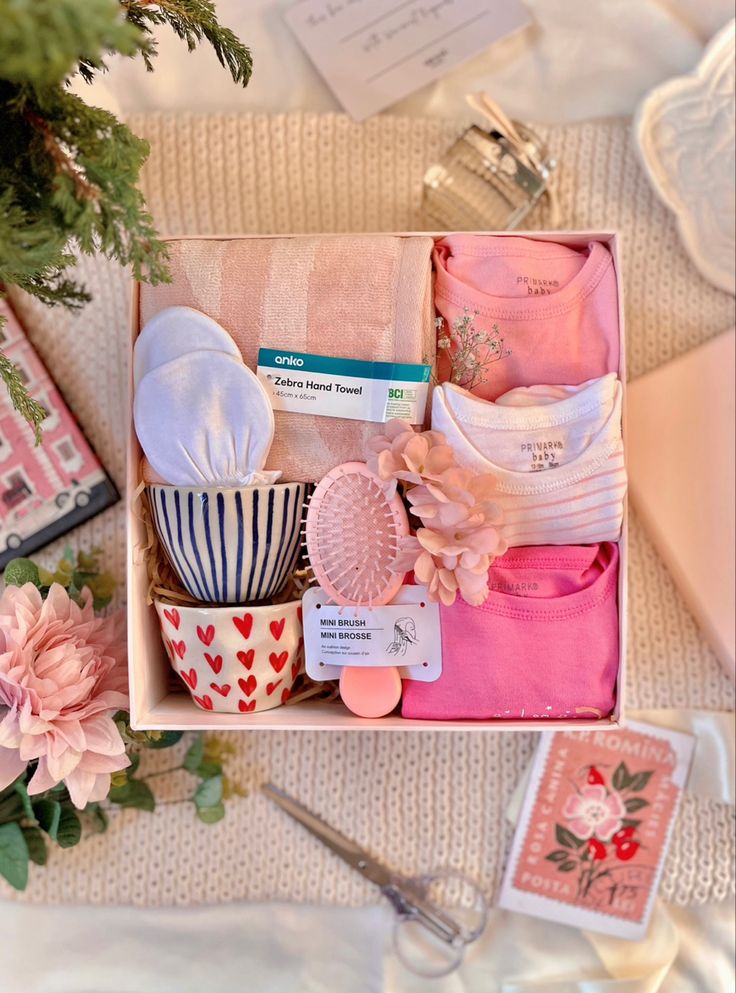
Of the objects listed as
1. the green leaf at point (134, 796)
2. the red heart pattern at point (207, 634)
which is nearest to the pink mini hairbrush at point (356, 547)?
the red heart pattern at point (207, 634)

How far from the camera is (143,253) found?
1.81 ft

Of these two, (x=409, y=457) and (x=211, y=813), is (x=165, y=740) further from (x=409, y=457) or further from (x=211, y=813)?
(x=409, y=457)

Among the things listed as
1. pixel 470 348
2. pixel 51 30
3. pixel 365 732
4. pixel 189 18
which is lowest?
pixel 365 732

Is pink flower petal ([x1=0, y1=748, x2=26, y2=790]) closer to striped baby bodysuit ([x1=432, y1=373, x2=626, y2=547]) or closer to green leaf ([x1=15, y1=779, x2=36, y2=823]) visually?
green leaf ([x1=15, y1=779, x2=36, y2=823])

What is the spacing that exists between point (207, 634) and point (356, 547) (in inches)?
6.5

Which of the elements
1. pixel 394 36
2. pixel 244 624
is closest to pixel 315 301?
pixel 244 624

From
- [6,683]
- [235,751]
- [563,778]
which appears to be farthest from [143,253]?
[563,778]

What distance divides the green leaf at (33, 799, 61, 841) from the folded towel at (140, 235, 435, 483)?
17.5 inches

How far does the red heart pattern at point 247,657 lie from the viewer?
79 cm

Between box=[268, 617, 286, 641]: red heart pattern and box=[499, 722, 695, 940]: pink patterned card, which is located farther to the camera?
box=[499, 722, 695, 940]: pink patterned card

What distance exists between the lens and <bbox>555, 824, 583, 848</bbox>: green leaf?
985 mm

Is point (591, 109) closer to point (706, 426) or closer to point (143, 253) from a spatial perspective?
point (706, 426)

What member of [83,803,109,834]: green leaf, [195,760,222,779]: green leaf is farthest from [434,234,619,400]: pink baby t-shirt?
[83,803,109,834]: green leaf

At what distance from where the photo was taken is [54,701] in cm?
74
